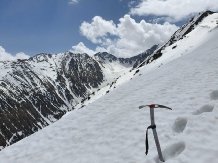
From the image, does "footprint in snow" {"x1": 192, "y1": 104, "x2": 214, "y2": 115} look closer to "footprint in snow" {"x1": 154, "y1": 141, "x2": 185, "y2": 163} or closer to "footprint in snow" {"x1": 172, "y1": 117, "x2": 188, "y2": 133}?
"footprint in snow" {"x1": 172, "y1": 117, "x2": 188, "y2": 133}

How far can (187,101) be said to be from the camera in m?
10.7

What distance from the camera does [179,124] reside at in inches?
330

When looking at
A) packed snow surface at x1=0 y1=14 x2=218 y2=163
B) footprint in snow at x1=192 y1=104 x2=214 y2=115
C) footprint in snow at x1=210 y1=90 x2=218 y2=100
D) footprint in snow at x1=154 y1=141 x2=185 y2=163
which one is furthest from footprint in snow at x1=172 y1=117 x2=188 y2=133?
footprint in snow at x1=210 y1=90 x2=218 y2=100

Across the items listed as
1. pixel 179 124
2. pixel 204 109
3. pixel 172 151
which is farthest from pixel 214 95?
pixel 172 151

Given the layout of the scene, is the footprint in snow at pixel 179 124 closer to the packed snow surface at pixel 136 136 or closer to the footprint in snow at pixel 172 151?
the packed snow surface at pixel 136 136

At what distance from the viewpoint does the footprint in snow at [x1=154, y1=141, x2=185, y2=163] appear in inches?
256

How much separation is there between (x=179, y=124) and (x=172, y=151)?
1.92 m

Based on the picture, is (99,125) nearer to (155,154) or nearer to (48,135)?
(48,135)

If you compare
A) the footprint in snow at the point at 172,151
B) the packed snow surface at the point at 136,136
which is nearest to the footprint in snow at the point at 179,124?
the packed snow surface at the point at 136,136

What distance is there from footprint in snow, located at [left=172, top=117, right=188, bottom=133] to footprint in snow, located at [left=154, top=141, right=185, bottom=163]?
44.2 inches

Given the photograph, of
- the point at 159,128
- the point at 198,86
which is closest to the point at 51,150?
the point at 159,128

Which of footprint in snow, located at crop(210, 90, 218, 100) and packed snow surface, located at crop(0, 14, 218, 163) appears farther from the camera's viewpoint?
footprint in snow, located at crop(210, 90, 218, 100)

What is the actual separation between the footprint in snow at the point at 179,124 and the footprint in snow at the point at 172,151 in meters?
1.12

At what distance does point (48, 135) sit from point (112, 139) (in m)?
4.99
